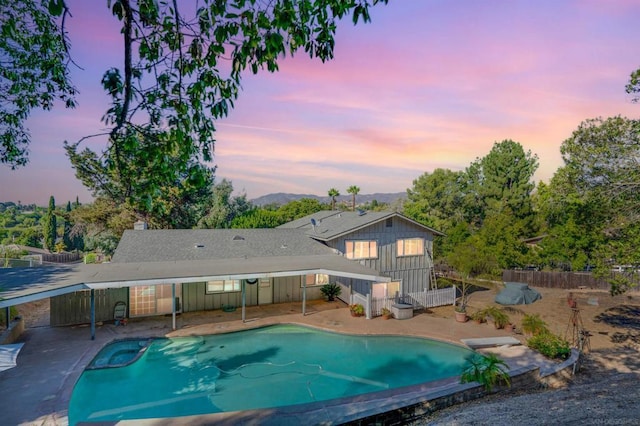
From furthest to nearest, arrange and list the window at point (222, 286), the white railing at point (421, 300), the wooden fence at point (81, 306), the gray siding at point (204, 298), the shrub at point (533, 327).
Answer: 1. the window at point (222, 286)
2. the gray siding at point (204, 298)
3. the white railing at point (421, 300)
4. the wooden fence at point (81, 306)
5. the shrub at point (533, 327)

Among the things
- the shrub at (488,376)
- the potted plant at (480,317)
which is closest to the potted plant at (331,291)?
the potted plant at (480,317)

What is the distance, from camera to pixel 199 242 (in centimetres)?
1970

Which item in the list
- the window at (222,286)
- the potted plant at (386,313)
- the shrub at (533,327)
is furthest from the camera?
the window at (222,286)

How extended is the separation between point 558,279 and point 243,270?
944 inches

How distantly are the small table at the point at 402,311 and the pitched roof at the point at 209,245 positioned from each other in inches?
201

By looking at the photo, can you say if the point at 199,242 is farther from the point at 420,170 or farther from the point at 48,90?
the point at 420,170

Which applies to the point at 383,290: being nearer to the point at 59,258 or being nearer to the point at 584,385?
the point at 584,385

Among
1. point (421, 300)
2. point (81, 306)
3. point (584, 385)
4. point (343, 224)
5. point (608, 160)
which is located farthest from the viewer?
point (343, 224)

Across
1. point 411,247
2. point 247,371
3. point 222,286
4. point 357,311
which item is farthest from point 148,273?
point 411,247

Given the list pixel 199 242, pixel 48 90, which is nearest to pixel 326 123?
pixel 199 242

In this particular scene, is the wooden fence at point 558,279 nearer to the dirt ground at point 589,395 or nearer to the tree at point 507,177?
the dirt ground at point 589,395

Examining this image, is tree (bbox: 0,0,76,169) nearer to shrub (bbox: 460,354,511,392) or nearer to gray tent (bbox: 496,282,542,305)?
shrub (bbox: 460,354,511,392)

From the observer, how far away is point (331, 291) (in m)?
19.9

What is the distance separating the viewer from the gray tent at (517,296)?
767 inches
